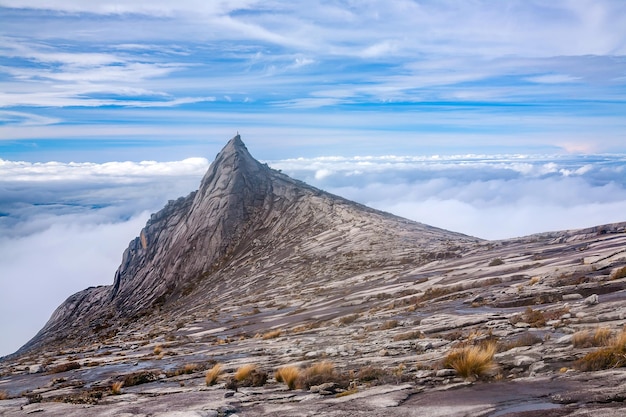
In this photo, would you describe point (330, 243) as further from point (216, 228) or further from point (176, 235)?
point (176, 235)

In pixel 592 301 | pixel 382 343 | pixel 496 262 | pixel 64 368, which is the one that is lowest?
pixel 382 343

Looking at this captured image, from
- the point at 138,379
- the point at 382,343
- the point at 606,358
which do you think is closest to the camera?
the point at 606,358

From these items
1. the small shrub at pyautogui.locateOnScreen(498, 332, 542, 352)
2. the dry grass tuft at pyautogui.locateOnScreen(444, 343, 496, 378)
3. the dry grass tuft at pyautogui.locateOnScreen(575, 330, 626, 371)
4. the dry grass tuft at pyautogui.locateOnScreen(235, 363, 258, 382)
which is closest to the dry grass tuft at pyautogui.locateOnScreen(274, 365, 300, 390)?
the dry grass tuft at pyautogui.locateOnScreen(235, 363, 258, 382)

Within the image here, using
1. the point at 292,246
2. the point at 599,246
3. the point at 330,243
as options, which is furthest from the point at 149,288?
the point at 599,246

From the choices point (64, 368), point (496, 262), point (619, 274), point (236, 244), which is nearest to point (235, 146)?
point (236, 244)

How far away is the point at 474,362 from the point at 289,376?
529cm

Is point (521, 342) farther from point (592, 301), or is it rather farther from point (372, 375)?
point (592, 301)

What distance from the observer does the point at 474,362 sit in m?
12.8

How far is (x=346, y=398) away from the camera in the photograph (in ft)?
40.8

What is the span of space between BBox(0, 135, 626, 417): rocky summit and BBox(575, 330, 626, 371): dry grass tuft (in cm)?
3

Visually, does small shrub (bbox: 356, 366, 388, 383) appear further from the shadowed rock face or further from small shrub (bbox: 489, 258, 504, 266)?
the shadowed rock face

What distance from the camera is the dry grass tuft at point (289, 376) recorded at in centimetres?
1453

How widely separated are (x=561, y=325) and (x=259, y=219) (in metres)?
73.1

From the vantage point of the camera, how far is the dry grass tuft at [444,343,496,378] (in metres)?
12.8
